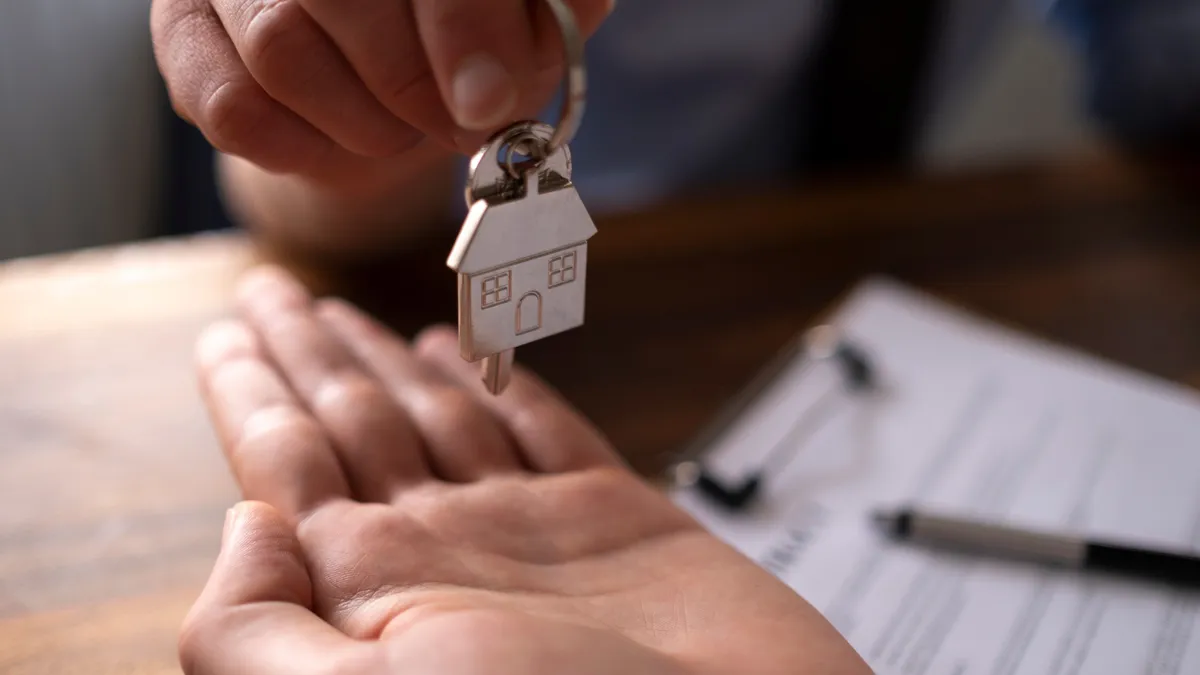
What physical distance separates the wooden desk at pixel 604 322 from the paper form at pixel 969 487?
5 centimetres

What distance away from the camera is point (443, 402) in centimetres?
60

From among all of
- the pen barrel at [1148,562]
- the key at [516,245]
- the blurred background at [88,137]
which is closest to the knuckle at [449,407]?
the key at [516,245]

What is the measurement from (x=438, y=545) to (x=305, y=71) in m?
0.22

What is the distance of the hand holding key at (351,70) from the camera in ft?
1.40

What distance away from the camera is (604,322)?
2.71 ft

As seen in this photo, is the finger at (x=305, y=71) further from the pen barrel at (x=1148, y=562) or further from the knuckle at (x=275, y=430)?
the pen barrel at (x=1148, y=562)

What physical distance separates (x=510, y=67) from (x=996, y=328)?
1.77 feet

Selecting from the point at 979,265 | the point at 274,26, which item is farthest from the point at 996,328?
the point at 274,26

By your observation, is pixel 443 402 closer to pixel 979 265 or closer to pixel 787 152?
pixel 979 265

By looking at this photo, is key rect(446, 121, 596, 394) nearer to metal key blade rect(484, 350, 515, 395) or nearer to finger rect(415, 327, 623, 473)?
metal key blade rect(484, 350, 515, 395)

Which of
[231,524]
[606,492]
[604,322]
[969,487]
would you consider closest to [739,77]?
[604,322]

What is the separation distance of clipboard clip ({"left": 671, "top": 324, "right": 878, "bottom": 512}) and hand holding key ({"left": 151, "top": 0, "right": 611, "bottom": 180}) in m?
0.27

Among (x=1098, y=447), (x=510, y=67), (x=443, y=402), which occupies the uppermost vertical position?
(x=510, y=67)

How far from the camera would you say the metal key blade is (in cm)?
48
